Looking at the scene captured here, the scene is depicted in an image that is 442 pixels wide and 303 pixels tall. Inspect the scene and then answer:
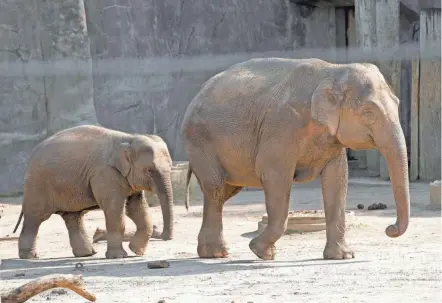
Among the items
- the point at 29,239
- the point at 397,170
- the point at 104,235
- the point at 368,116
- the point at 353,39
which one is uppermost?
the point at 368,116

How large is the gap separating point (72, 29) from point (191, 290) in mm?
8710

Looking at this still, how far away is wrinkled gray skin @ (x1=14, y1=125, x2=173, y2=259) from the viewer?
10.4 metres

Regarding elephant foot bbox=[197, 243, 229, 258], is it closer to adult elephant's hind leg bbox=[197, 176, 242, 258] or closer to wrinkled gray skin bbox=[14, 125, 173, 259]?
adult elephant's hind leg bbox=[197, 176, 242, 258]

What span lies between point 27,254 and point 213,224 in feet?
5.81

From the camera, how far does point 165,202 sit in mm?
10289

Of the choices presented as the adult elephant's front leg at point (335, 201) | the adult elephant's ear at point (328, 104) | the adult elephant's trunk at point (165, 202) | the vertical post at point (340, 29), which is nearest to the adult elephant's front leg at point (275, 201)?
the adult elephant's front leg at point (335, 201)

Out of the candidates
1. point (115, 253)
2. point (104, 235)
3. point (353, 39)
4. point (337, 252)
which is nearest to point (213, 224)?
point (115, 253)

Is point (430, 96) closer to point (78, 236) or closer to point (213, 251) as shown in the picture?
point (78, 236)

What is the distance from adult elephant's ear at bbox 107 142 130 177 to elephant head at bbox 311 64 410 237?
196 centimetres

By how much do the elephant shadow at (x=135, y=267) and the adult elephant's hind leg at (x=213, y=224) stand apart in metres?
0.17

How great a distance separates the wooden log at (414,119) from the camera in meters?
16.4

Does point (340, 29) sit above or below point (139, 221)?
below

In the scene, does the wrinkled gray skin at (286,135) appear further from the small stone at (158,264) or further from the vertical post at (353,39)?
the vertical post at (353,39)

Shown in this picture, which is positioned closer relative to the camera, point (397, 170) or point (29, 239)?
point (397, 170)
